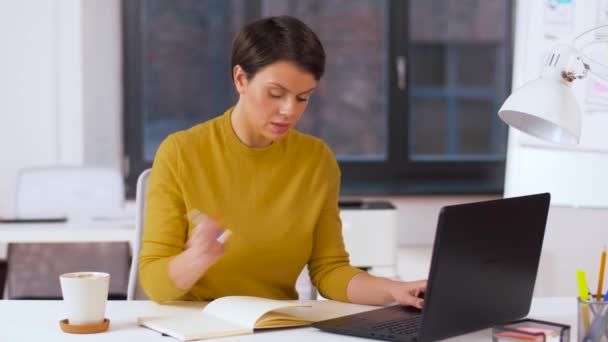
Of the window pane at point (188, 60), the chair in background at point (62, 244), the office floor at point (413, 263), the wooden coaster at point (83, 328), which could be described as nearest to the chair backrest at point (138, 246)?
the wooden coaster at point (83, 328)

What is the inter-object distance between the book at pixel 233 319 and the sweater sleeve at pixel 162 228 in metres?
0.11

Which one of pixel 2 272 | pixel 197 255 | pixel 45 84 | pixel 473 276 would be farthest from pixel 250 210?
pixel 45 84

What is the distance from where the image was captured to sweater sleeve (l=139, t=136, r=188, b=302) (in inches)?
71.2

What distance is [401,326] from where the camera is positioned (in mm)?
1620

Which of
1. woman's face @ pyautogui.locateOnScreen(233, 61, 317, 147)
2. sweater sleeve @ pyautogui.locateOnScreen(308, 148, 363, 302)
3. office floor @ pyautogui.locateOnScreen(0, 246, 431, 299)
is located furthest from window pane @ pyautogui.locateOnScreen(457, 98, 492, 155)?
woman's face @ pyautogui.locateOnScreen(233, 61, 317, 147)

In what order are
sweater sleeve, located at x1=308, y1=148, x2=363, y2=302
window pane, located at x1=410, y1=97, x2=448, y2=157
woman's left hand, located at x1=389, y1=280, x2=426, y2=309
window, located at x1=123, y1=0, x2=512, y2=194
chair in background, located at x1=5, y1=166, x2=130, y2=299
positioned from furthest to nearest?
window pane, located at x1=410, y1=97, x2=448, y2=157
window, located at x1=123, y1=0, x2=512, y2=194
chair in background, located at x1=5, y1=166, x2=130, y2=299
sweater sleeve, located at x1=308, y1=148, x2=363, y2=302
woman's left hand, located at x1=389, y1=280, x2=426, y2=309

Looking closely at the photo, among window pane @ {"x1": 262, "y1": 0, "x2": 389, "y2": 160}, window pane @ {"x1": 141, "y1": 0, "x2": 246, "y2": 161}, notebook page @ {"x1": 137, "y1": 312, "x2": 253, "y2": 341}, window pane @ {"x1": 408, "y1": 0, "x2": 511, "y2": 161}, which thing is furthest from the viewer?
window pane @ {"x1": 408, "y1": 0, "x2": 511, "y2": 161}

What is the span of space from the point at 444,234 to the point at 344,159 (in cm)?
316

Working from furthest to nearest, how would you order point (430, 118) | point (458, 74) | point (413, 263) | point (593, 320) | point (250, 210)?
point (458, 74) → point (430, 118) → point (413, 263) → point (250, 210) → point (593, 320)

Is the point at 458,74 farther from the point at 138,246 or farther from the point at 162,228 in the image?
the point at 162,228

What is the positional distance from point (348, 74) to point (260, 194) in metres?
3.46

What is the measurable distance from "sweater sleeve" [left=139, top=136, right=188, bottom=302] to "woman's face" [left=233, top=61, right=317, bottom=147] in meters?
0.21

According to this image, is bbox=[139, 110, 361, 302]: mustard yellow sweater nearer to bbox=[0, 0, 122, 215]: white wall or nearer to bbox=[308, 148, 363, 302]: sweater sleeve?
bbox=[308, 148, 363, 302]: sweater sleeve

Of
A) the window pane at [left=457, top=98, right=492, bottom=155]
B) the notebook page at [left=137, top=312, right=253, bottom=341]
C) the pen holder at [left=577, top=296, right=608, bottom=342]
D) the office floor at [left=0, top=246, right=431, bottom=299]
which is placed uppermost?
the pen holder at [left=577, top=296, right=608, bottom=342]
